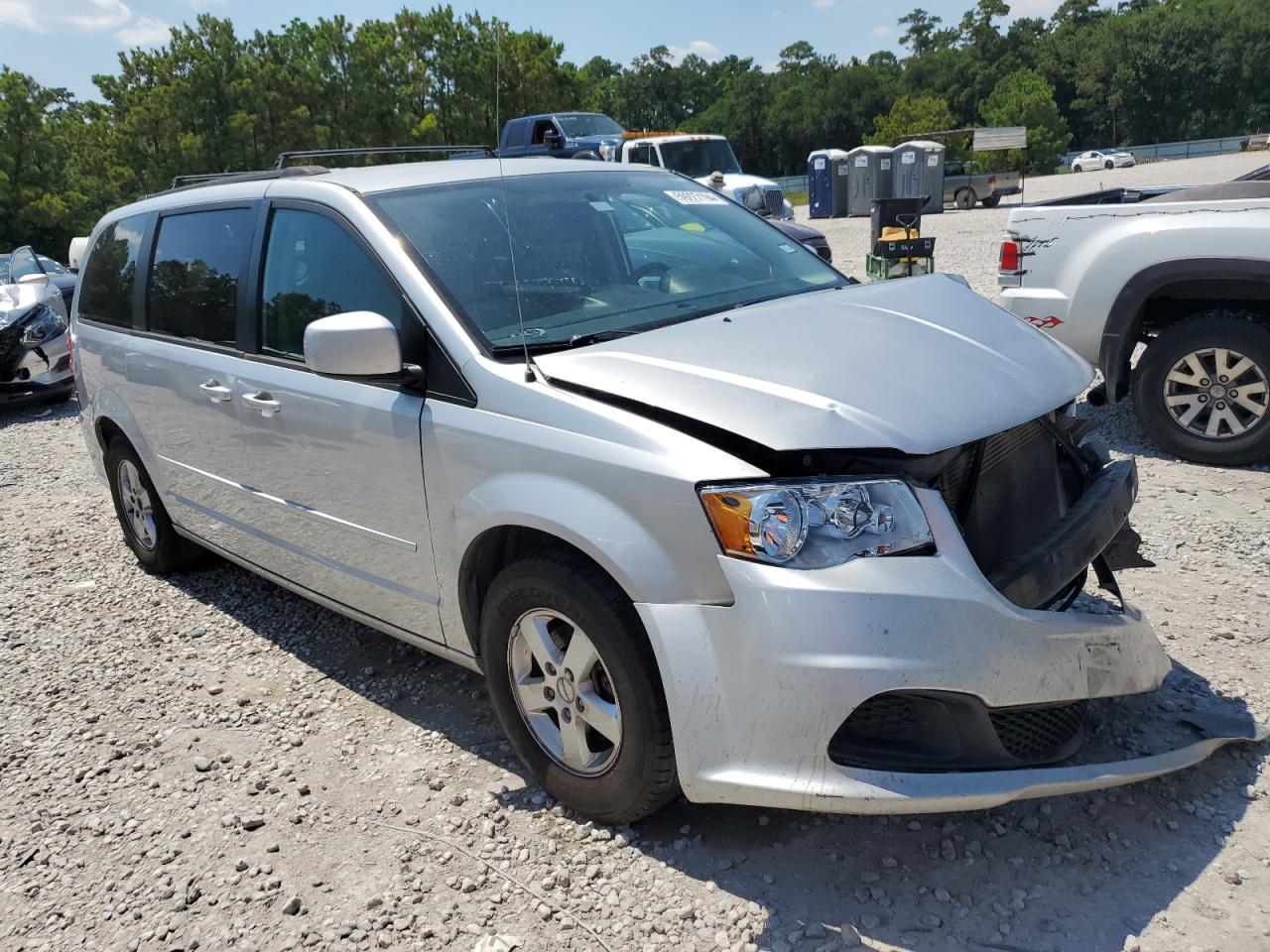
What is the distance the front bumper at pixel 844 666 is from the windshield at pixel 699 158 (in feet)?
55.5

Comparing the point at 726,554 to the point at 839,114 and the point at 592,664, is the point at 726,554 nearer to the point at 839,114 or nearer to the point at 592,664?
the point at 592,664

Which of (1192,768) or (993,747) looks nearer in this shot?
(993,747)

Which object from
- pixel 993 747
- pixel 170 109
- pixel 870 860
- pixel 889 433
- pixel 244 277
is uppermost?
pixel 170 109

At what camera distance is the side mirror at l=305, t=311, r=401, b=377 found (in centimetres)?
303

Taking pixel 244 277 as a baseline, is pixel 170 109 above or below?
above

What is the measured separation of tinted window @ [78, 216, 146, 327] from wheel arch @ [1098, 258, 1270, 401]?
15.8 feet

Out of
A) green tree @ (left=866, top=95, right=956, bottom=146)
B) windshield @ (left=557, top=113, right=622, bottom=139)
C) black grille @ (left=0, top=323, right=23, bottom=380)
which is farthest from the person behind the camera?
green tree @ (left=866, top=95, right=956, bottom=146)

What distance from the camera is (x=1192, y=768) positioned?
3.00 meters

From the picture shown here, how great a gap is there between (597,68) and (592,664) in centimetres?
7906

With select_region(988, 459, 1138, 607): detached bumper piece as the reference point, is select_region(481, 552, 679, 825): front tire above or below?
below

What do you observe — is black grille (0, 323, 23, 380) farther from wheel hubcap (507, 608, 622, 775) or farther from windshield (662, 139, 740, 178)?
windshield (662, 139, 740, 178)

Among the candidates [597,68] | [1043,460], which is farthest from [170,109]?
[597,68]

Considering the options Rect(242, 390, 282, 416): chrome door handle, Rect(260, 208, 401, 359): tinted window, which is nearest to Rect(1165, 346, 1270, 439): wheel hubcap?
Rect(260, 208, 401, 359): tinted window

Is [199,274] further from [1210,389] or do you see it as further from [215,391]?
[1210,389]
